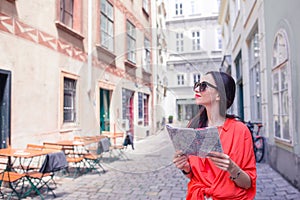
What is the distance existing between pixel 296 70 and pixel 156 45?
1704mm

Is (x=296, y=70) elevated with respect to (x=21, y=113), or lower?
elevated

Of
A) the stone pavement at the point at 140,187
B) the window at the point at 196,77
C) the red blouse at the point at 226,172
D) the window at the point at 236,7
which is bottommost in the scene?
the stone pavement at the point at 140,187

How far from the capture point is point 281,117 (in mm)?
2475

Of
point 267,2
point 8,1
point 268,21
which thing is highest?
point 267,2

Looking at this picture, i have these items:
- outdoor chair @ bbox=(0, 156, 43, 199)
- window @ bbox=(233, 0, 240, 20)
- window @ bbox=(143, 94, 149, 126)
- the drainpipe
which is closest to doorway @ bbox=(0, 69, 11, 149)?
outdoor chair @ bbox=(0, 156, 43, 199)

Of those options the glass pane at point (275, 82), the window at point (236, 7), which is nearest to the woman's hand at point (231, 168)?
the glass pane at point (275, 82)

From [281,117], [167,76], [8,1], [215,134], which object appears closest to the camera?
[215,134]

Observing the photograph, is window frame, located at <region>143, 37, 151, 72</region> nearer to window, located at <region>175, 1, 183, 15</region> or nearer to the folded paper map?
window, located at <region>175, 1, 183, 15</region>

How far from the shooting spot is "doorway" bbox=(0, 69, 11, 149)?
1798 mm

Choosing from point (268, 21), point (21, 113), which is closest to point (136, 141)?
point (21, 113)

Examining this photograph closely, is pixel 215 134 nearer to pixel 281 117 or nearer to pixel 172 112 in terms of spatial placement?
pixel 172 112

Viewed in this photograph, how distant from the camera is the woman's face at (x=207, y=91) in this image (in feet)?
1.80

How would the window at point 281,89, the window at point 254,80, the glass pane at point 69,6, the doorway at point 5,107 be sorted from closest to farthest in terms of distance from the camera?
the glass pane at point 69,6 < the doorway at point 5,107 < the window at point 281,89 < the window at point 254,80

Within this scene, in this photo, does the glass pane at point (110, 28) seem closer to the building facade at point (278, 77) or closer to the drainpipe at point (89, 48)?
the drainpipe at point (89, 48)
